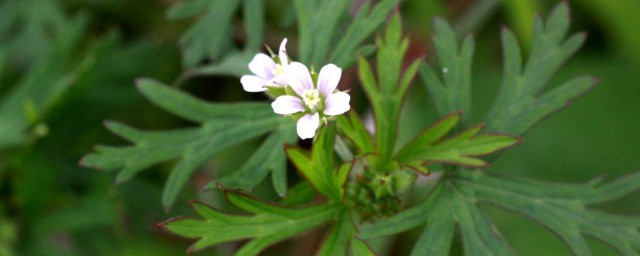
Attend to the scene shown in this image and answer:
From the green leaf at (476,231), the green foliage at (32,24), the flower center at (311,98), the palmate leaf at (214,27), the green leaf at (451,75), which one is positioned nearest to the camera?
the flower center at (311,98)

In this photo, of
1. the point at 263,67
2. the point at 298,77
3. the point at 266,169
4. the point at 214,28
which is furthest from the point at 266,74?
the point at 214,28

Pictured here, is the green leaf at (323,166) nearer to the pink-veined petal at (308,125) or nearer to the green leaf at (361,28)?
the pink-veined petal at (308,125)

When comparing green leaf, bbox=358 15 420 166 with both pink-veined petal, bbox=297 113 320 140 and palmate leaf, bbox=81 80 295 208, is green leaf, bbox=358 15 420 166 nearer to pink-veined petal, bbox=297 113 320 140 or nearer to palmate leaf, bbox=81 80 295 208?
palmate leaf, bbox=81 80 295 208

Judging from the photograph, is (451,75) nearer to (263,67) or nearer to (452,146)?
(452,146)

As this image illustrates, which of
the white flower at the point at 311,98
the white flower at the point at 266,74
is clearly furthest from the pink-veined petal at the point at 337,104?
the white flower at the point at 266,74

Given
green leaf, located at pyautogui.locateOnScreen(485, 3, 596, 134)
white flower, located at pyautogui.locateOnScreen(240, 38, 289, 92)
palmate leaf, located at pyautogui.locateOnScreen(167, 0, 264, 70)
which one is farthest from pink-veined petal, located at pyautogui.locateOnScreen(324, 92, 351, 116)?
palmate leaf, located at pyautogui.locateOnScreen(167, 0, 264, 70)

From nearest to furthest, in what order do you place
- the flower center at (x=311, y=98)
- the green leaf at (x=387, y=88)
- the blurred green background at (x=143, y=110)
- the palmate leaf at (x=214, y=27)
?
the flower center at (x=311, y=98), the green leaf at (x=387, y=88), the palmate leaf at (x=214, y=27), the blurred green background at (x=143, y=110)

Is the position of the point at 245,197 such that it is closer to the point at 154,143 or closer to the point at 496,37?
the point at 154,143
